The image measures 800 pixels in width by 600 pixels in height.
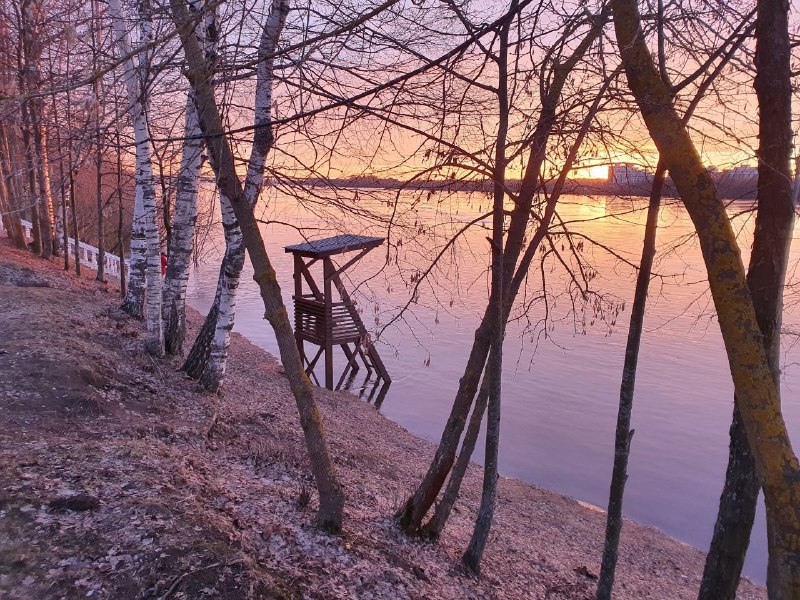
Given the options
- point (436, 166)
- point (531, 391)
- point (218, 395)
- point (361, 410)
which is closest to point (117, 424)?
point (218, 395)

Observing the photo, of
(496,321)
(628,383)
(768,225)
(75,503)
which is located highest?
(768,225)

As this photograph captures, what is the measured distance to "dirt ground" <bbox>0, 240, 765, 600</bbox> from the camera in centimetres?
331

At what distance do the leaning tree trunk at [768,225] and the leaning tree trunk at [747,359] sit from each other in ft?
3.11

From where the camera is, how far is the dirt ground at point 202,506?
331 cm

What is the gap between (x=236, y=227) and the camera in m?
7.12

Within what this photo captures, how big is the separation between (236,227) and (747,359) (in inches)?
227

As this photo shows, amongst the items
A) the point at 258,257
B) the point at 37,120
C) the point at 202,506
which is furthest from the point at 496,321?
the point at 37,120

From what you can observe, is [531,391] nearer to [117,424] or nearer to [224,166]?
[117,424]

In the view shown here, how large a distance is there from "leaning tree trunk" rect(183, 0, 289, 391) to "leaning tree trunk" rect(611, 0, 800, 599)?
3635 mm

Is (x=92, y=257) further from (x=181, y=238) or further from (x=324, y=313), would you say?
→ (x=181, y=238)

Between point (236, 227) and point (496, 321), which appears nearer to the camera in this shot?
point (496, 321)

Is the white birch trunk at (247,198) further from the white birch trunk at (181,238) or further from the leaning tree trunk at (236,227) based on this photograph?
the white birch trunk at (181,238)

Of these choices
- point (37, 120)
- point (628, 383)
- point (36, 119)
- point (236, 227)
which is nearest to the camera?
point (628, 383)

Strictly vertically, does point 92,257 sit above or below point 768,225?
below
